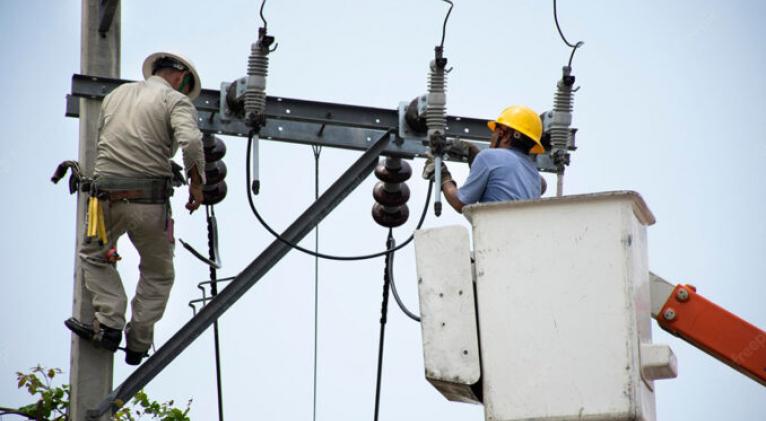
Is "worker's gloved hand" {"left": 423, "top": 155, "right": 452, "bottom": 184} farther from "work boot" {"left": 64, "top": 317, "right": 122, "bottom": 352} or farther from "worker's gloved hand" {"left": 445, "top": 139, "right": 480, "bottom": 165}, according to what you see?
"work boot" {"left": 64, "top": 317, "right": 122, "bottom": 352}

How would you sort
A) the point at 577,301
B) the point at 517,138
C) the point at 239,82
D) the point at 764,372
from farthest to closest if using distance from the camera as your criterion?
1. the point at 239,82
2. the point at 517,138
3. the point at 764,372
4. the point at 577,301

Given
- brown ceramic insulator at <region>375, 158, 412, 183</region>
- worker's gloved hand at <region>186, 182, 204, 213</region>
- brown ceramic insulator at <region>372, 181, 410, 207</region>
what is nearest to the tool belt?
worker's gloved hand at <region>186, 182, 204, 213</region>

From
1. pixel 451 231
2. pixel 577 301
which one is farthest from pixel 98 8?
pixel 577 301

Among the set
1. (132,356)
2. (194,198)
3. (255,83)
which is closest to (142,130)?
(194,198)

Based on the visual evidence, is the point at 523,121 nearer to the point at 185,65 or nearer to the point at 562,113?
the point at 562,113

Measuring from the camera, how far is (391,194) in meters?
9.86

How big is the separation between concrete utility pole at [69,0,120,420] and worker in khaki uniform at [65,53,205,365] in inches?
3.1

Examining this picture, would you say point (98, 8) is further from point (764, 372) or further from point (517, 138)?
point (764, 372)

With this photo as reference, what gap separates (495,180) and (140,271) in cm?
219

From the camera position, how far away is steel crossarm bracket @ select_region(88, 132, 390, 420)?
28.0 feet

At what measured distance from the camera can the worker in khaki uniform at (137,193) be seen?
8.41 m

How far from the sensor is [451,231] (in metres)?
6.57

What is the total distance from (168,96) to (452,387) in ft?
9.20

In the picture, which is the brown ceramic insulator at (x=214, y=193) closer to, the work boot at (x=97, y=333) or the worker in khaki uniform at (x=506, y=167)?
the work boot at (x=97, y=333)
